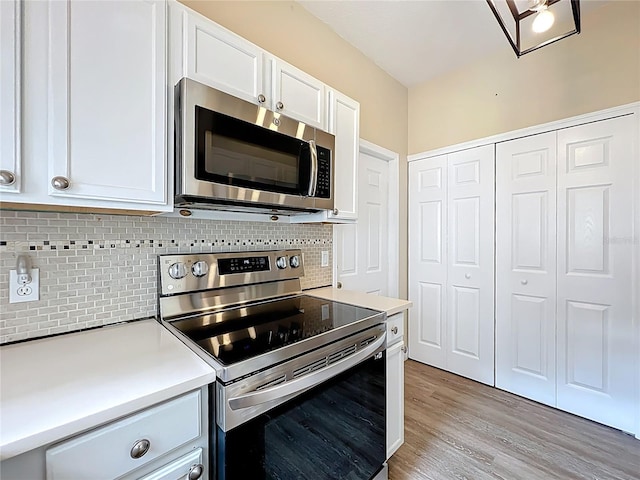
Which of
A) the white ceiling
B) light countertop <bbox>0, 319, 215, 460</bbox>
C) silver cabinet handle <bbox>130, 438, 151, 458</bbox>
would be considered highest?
the white ceiling

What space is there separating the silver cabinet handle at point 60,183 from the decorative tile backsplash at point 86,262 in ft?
1.08

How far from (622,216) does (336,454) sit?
2203 millimetres

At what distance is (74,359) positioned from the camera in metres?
0.87

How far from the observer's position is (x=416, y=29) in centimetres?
214

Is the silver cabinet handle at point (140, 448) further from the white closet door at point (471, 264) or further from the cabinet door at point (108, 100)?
the white closet door at point (471, 264)

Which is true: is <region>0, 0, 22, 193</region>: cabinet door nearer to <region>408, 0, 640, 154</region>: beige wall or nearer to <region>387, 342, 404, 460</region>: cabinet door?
<region>387, 342, 404, 460</region>: cabinet door

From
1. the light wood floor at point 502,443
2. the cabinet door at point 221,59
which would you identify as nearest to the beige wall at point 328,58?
the cabinet door at point 221,59

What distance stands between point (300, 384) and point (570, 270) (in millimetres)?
2118

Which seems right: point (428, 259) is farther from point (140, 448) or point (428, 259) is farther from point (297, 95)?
point (140, 448)

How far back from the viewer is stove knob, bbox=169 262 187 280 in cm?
129

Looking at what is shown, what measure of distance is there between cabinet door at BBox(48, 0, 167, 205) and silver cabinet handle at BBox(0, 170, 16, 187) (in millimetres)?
74

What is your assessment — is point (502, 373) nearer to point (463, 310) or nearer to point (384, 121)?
point (463, 310)

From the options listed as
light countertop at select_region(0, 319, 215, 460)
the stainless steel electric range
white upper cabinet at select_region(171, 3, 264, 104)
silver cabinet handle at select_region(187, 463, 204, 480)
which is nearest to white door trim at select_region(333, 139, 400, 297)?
the stainless steel electric range

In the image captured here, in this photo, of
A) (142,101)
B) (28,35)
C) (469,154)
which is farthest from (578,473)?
(28,35)
